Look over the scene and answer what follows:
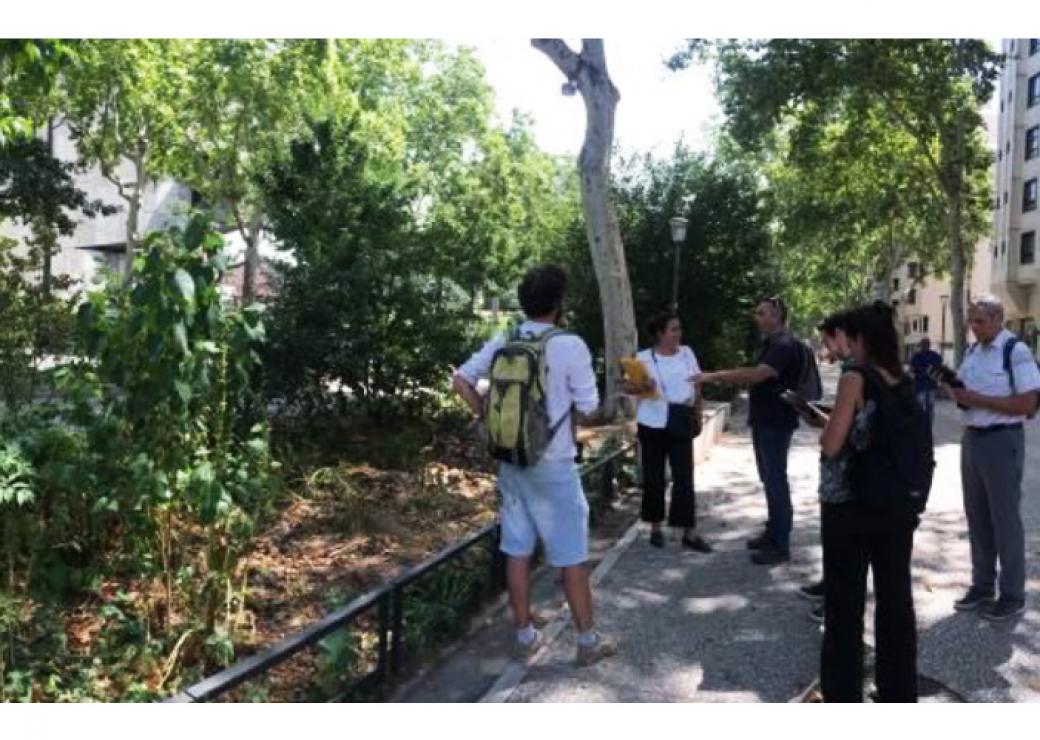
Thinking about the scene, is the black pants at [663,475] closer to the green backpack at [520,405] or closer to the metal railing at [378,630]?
the metal railing at [378,630]

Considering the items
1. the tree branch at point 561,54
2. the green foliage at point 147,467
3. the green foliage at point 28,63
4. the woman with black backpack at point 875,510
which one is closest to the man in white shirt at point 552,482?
the woman with black backpack at point 875,510

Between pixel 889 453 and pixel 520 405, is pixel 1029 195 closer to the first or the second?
pixel 889 453

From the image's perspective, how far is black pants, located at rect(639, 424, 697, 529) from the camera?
6.60m

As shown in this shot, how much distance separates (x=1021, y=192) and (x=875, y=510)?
163 feet

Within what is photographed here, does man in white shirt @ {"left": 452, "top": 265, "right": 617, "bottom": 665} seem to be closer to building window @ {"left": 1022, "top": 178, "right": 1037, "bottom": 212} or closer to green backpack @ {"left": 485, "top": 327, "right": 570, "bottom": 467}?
green backpack @ {"left": 485, "top": 327, "right": 570, "bottom": 467}

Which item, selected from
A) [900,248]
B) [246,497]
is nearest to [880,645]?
[246,497]

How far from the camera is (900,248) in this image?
44062 mm

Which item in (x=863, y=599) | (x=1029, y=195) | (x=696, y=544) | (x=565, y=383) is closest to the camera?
(x=863, y=599)

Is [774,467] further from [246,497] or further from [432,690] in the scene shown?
[246,497]

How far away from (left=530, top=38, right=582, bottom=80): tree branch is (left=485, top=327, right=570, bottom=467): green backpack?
9.33 m

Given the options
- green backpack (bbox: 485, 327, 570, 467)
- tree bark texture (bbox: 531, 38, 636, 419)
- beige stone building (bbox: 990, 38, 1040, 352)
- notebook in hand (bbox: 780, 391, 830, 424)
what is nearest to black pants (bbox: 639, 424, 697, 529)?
notebook in hand (bbox: 780, 391, 830, 424)

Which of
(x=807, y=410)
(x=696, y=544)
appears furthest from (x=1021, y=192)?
(x=807, y=410)

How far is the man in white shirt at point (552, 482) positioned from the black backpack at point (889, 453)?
1168 millimetres

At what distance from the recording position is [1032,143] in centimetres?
4600
